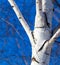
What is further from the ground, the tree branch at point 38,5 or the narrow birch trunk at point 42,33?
the tree branch at point 38,5

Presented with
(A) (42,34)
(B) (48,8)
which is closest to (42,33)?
(A) (42,34)

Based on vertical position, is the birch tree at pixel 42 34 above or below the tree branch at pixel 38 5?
below

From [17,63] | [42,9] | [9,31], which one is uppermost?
[42,9]

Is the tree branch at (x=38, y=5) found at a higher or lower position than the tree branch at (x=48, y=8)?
higher

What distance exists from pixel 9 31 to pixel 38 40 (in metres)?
1.46

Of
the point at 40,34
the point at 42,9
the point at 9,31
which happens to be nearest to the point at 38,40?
the point at 40,34

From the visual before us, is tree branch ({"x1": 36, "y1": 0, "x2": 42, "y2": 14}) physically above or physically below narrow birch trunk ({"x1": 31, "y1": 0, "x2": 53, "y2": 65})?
above

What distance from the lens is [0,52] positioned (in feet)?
9.54

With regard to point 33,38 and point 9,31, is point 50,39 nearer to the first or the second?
point 33,38

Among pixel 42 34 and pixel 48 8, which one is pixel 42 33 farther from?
pixel 48 8

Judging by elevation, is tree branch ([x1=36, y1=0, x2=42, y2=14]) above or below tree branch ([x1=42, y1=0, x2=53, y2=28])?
above

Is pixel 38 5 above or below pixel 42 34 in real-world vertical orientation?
above

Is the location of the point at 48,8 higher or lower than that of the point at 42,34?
higher

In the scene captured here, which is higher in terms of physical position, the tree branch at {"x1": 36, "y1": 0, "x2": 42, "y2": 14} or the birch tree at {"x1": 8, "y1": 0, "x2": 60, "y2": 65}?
the tree branch at {"x1": 36, "y1": 0, "x2": 42, "y2": 14}
